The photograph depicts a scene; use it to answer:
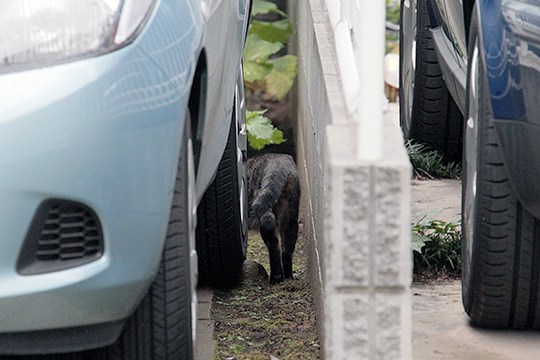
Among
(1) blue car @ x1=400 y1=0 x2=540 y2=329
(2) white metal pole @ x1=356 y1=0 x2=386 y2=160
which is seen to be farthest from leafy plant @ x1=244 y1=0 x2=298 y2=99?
(2) white metal pole @ x1=356 y1=0 x2=386 y2=160

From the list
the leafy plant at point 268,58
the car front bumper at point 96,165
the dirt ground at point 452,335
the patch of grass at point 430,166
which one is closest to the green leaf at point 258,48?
the leafy plant at point 268,58

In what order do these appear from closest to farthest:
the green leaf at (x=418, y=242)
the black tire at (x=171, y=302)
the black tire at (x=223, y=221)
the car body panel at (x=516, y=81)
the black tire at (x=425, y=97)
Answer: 1. the black tire at (x=171, y=302)
2. the car body panel at (x=516, y=81)
3. the black tire at (x=223, y=221)
4. the green leaf at (x=418, y=242)
5. the black tire at (x=425, y=97)

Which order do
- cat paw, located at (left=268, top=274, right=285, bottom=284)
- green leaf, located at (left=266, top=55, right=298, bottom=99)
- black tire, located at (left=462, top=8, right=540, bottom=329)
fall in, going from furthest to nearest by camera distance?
green leaf, located at (left=266, top=55, right=298, bottom=99) < cat paw, located at (left=268, top=274, right=285, bottom=284) < black tire, located at (left=462, top=8, right=540, bottom=329)

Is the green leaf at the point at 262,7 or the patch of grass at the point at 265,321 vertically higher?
the green leaf at the point at 262,7

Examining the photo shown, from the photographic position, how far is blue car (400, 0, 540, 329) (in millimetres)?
3296

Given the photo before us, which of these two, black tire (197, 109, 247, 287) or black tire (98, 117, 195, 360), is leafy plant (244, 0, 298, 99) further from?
black tire (98, 117, 195, 360)

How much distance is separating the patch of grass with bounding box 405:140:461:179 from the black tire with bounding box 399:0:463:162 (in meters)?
0.09

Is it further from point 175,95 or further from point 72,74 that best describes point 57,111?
point 175,95

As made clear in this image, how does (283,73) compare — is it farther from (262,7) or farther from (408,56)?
(408,56)

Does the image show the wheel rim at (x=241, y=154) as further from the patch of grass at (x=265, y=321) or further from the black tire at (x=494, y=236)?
the black tire at (x=494, y=236)

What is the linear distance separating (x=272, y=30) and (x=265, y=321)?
343 centimetres

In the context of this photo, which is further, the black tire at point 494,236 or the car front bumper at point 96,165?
the black tire at point 494,236

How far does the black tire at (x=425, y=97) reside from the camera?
6020mm

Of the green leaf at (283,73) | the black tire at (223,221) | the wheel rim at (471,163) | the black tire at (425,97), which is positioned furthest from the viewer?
the green leaf at (283,73)
